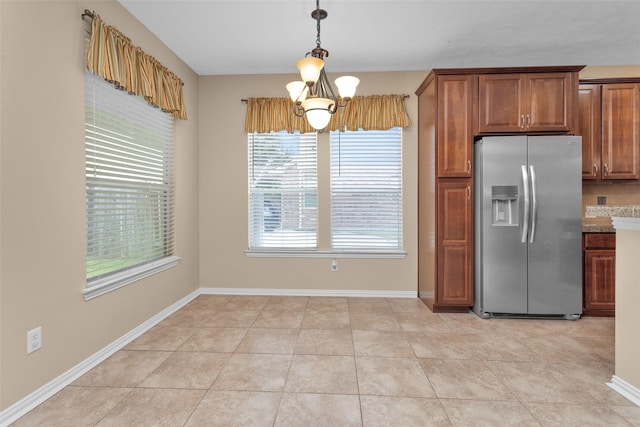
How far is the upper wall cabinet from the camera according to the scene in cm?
312

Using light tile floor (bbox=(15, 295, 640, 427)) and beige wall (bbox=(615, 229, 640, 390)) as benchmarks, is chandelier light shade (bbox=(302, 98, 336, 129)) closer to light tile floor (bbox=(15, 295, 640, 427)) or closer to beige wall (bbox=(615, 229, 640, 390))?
light tile floor (bbox=(15, 295, 640, 427))

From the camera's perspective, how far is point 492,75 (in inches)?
124

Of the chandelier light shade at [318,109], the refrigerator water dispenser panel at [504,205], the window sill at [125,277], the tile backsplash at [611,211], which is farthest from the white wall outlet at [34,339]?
the tile backsplash at [611,211]

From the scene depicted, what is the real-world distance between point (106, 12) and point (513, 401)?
377 cm

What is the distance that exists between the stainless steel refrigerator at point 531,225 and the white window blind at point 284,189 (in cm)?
189

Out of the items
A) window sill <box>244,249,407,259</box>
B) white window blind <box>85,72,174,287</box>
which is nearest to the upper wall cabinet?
window sill <box>244,249,407,259</box>

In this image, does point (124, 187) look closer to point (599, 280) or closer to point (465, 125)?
point (465, 125)

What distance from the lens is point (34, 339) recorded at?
182 cm

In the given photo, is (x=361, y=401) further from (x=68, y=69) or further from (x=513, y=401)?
(x=68, y=69)

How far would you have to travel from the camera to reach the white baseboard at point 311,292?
391 cm

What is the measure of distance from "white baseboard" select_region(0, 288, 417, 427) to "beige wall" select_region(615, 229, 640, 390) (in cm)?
207

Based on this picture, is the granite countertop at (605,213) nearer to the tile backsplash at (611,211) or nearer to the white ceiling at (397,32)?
the tile backsplash at (611,211)

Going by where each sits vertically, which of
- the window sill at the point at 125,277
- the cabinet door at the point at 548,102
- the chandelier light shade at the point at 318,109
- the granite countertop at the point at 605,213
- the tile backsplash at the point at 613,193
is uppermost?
the cabinet door at the point at 548,102

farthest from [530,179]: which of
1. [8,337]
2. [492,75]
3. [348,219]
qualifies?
[8,337]
